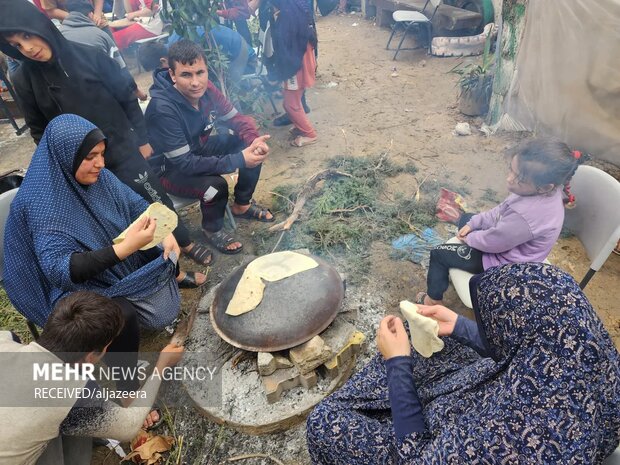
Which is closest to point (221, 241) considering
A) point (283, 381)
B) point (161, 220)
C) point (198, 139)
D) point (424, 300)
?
point (198, 139)

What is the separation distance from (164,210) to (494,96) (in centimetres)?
472

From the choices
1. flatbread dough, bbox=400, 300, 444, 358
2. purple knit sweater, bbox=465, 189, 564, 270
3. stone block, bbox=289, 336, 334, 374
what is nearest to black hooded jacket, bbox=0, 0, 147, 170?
stone block, bbox=289, 336, 334, 374

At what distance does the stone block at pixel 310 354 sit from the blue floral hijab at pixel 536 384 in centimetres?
87

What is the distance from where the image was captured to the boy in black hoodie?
2.53m

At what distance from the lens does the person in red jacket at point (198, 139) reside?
3.26 metres

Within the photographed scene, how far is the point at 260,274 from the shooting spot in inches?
103

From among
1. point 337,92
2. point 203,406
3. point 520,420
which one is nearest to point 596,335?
point 520,420

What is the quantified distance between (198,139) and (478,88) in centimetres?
404

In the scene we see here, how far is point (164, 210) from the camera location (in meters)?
2.63

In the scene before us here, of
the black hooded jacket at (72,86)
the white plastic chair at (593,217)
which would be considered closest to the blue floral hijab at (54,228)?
the black hooded jacket at (72,86)

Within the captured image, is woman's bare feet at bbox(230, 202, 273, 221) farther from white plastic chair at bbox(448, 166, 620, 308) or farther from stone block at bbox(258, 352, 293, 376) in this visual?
white plastic chair at bbox(448, 166, 620, 308)

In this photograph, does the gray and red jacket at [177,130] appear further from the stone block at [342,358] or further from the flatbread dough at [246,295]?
the stone block at [342,358]

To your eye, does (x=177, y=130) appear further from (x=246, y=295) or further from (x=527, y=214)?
(x=527, y=214)

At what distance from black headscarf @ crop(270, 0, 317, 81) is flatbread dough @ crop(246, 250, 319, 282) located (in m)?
3.14
